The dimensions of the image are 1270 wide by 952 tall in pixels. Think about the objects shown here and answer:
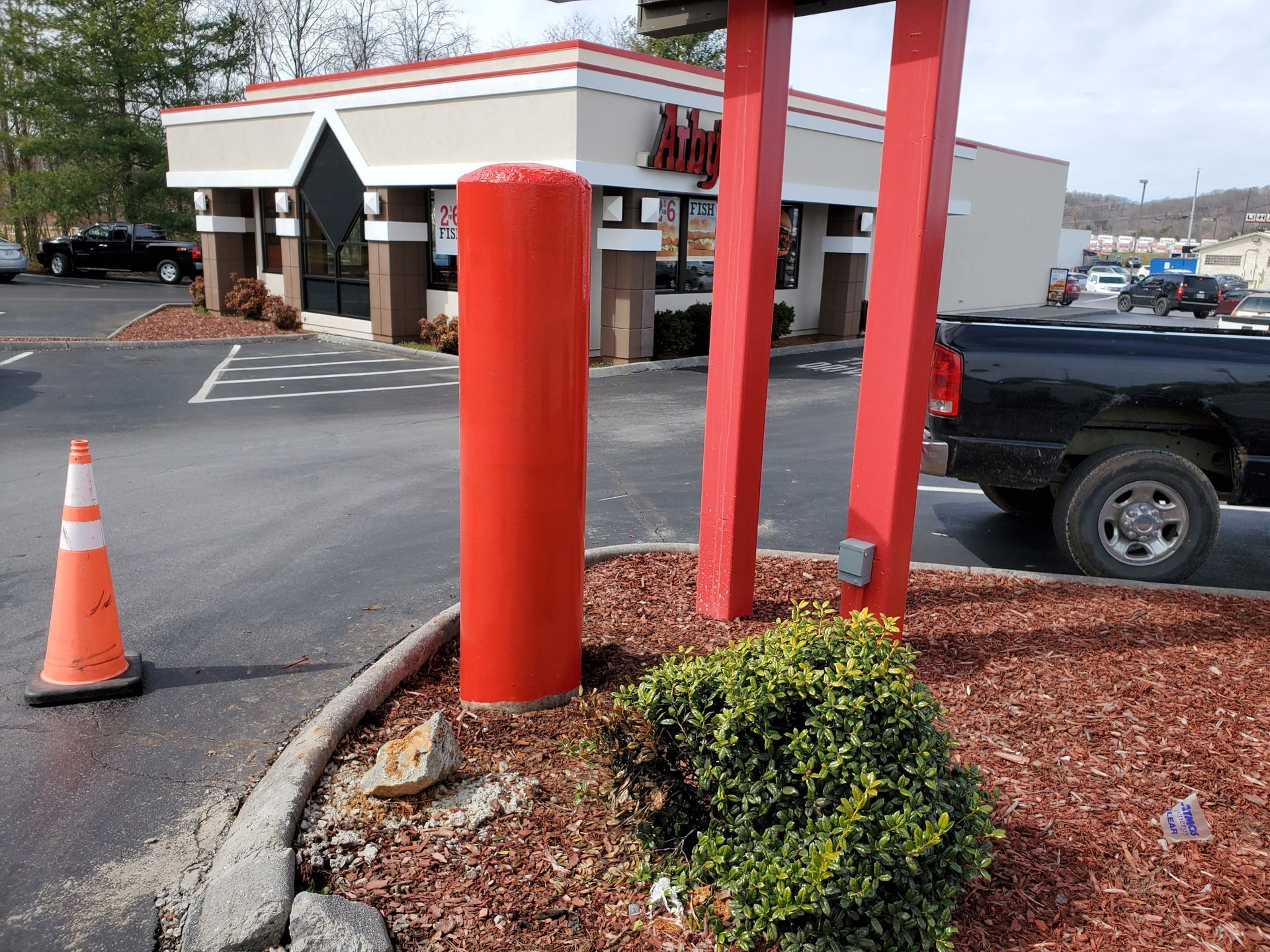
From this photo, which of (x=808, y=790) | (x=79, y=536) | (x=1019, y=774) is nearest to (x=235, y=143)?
(x=79, y=536)

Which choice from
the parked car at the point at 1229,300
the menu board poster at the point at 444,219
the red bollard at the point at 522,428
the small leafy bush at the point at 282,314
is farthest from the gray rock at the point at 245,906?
the parked car at the point at 1229,300

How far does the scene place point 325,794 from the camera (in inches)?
140

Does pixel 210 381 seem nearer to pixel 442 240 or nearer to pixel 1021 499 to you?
pixel 442 240

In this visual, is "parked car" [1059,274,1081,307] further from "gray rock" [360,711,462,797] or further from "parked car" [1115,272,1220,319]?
"gray rock" [360,711,462,797]

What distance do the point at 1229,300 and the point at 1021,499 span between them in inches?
1347

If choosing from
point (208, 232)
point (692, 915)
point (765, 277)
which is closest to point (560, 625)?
point (692, 915)

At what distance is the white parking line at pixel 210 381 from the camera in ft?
42.5

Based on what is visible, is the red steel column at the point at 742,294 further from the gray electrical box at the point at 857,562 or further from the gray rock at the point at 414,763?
the gray rock at the point at 414,763

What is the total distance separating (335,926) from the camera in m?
2.79

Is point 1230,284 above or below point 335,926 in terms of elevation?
above

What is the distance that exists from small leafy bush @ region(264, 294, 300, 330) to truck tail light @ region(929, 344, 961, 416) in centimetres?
1738

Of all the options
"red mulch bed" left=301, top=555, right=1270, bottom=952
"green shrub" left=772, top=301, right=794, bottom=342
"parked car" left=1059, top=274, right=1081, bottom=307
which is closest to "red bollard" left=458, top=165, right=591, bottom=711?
"red mulch bed" left=301, top=555, right=1270, bottom=952

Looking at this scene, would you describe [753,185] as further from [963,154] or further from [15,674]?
[963,154]

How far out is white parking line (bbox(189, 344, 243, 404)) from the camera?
42.5 ft
